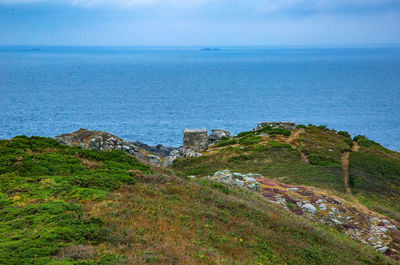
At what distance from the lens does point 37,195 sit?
13.1m

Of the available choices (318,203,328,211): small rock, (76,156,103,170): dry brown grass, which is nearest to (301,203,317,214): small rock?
(318,203,328,211): small rock

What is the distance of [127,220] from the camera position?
39.5 ft

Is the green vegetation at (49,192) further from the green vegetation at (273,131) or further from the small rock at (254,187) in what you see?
the green vegetation at (273,131)

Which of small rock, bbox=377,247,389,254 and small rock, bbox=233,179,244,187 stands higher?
small rock, bbox=233,179,244,187

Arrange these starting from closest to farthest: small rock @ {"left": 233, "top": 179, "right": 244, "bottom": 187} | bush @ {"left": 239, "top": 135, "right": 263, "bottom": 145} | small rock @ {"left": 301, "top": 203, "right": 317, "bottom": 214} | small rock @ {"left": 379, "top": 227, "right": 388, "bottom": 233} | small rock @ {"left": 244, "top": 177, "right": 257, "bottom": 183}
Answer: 1. small rock @ {"left": 379, "top": 227, "right": 388, "bottom": 233}
2. small rock @ {"left": 301, "top": 203, "right": 317, "bottom": 214}
3. small rock @ {"left": 233, "top": 179, "right": 244, "bottom": 187}
4. small rock @ {"left": 244, "top": 177, "right": 257, "bottom": 183}
5. bush @ {"left": 239, "top": 135, "right": 263, "bottom": 145}

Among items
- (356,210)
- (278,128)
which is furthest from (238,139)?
(356,210)

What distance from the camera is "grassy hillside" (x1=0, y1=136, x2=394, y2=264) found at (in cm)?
1002

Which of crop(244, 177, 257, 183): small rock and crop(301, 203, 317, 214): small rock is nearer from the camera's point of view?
crop(301, 203, 317, 214): small rock

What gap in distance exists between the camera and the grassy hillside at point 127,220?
10016mm

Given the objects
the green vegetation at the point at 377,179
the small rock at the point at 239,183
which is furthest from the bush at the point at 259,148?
the small rock at the point at 239,183

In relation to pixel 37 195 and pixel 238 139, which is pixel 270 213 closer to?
pixel 37 195

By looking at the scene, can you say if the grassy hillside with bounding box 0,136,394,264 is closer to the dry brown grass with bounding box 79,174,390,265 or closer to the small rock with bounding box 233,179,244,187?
the dry brown grass with bounding box 79,174,390,265

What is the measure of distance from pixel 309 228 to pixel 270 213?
1937 mm

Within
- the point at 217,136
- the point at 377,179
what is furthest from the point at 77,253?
the point at 217,136
